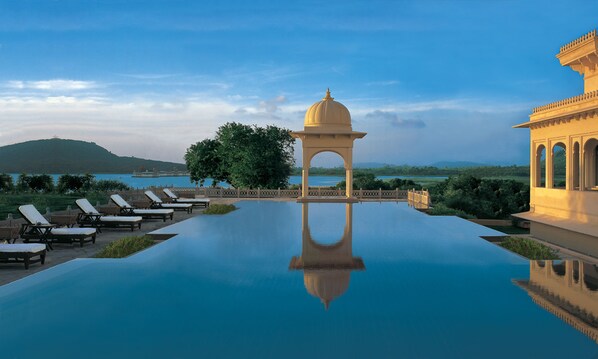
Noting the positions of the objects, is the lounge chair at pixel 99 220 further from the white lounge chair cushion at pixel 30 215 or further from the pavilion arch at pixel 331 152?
the pavilion arch at pixel 331 152

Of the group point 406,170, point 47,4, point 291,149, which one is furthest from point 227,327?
point 406,170

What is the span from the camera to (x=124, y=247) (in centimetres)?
1053

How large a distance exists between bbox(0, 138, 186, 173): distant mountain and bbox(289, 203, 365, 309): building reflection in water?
102178 millimetres

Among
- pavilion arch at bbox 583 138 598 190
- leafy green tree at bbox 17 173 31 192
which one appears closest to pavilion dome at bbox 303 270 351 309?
pavilion arch at bbox 583 138 598 190

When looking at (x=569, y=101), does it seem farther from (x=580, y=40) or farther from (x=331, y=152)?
(x=331, y=152)

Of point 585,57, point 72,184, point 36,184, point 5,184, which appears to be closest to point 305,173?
point 585,57

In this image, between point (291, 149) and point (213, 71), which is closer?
point (213, 71)

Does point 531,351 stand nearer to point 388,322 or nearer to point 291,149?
point 388,322

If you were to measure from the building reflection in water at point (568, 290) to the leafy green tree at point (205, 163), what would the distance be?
28028 millimetres

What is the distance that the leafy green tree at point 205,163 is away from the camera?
35.5 meters

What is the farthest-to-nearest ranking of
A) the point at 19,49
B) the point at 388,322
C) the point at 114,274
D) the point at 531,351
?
the point at 19,49
the point at 114,274
the point at 388,322
the point at 531,351

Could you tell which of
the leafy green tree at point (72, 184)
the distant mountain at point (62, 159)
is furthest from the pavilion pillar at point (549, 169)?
the distant mountain at point (62, 159)

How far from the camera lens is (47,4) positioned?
1794 cm

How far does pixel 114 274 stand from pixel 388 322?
16.2 feet
